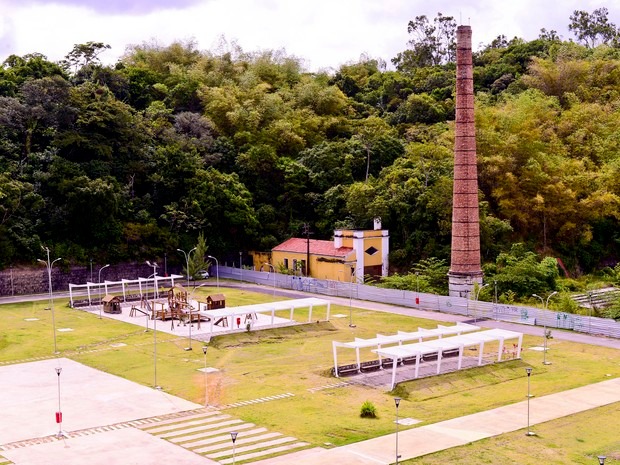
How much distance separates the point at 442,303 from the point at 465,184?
334 inches

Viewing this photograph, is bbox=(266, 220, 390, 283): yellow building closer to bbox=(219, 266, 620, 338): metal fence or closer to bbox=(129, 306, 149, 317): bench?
bbox=(219, 266, 620, 338): metal fence

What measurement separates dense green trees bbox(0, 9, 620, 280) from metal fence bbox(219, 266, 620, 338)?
145 inches

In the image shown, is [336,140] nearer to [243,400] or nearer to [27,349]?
[27,349]

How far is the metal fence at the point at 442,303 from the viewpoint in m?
49.0

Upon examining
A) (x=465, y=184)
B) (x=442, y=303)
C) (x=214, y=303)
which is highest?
(x=465, y=184)

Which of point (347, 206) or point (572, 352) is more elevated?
point (347, 206)

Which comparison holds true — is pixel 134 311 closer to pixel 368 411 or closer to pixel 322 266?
pixel 322 266

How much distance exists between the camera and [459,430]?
30.3 meters

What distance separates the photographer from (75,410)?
33312mm

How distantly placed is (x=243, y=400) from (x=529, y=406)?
1177cm

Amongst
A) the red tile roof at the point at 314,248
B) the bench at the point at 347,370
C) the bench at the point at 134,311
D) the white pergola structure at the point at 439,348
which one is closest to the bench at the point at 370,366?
the bench at the point at 347,370

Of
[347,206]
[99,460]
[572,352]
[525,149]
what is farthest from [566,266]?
[99,460]

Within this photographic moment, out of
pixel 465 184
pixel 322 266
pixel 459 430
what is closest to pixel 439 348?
pixel 459 430

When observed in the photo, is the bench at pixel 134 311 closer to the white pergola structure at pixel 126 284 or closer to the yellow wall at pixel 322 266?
the white pergola structure at pixel 126 284
